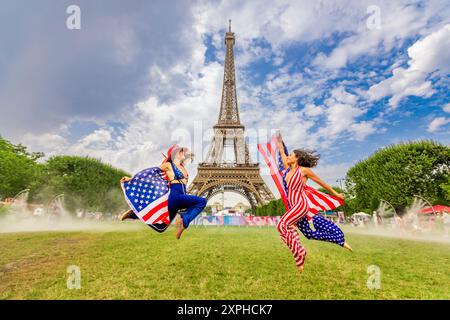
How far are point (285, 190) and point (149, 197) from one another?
3.05 meters

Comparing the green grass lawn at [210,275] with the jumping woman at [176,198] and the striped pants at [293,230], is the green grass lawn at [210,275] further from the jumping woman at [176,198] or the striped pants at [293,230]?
the jumping woman at [176,198]

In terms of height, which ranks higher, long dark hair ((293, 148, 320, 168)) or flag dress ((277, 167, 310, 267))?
long dark hair ((293, 148, 320, 168))

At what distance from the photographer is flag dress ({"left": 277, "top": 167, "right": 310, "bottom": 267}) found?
5.25 metres

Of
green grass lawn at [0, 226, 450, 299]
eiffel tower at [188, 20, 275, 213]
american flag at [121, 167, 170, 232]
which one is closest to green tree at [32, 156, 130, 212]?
eiffel tower at [188, 20, 275, 213]

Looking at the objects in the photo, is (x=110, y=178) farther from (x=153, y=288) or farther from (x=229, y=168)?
(x=153, y=288)

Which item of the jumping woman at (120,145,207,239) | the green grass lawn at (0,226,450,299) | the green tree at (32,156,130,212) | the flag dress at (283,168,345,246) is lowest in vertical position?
the green grass lawn at (0,226,450,299)

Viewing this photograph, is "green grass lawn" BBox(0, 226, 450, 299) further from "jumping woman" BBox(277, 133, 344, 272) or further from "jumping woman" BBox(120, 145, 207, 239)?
"jumping woman" BBox(120, 145, 207, 239)

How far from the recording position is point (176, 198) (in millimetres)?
5574

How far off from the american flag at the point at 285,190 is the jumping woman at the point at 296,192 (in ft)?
0.38

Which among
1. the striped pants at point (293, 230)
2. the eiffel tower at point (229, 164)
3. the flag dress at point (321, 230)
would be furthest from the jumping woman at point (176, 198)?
the eiffel tower at point (229, 164)

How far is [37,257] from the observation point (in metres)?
9.16

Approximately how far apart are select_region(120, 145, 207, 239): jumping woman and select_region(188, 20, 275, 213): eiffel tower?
92.9 ft
